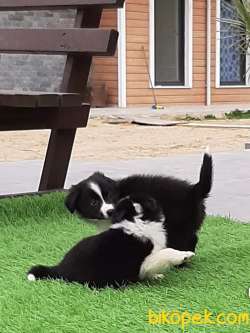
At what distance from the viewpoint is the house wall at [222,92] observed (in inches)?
667

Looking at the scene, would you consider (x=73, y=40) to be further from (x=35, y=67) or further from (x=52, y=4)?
(x=35, y=67)

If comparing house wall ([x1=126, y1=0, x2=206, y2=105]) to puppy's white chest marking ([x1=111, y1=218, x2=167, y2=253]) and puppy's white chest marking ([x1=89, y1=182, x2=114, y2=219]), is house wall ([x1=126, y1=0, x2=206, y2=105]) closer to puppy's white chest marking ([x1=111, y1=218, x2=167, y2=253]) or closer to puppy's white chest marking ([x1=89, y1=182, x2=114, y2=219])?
puppy's white chest marking ([x1=89, y1=182, x2=114, y2=219])

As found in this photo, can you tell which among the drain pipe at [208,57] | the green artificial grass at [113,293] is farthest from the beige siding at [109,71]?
the green artificial grass at [113,293]

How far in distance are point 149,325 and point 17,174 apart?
4071 millimetres

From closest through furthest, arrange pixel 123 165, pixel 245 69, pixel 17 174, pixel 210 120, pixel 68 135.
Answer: pixel 68 135 < pixel 17 174 < pixel 123 165 < pixel 210 120 < pixel 245 69

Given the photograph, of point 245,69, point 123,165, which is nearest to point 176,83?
point 245,69

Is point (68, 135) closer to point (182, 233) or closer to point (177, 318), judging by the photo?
point (182, 233)

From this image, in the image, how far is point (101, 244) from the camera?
270cm

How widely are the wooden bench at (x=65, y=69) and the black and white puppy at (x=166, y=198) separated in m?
0.79

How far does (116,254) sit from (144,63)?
536 inches

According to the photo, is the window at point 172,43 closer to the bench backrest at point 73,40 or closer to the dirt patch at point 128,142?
the dirt patch at point 128,142

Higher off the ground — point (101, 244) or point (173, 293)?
point (101, 244)

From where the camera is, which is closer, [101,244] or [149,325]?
[149,325]

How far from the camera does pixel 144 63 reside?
16.0 meters
